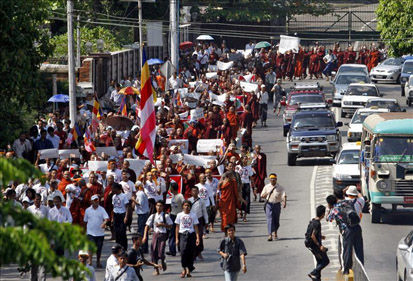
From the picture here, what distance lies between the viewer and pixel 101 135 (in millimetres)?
29781

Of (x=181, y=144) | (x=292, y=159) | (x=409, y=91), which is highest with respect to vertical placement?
(x=181, y=144)

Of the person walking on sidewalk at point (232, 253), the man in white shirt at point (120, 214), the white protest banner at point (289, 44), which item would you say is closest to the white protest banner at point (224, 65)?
the white protest banner at point (289, 44)

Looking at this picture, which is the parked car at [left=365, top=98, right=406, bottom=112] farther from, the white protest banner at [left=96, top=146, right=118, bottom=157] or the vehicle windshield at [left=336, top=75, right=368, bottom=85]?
the white protest banner at [left=96, top=146, right=118, bottom=157]

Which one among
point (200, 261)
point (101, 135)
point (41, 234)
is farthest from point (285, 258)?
point (41, 234)

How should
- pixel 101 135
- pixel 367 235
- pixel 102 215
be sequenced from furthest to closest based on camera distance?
pixel 101 135
pixel 367 235
pixel 102 215

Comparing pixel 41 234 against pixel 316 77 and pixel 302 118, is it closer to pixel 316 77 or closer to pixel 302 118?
pixel 302 118

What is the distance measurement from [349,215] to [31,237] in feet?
40.6

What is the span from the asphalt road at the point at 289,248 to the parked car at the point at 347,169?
38.3 inches

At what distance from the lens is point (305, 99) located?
42.3 metres

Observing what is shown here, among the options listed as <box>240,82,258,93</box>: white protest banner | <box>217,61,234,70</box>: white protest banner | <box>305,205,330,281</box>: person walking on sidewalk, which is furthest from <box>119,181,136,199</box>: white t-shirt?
<box>217,61,234,70</box>: white protest banner

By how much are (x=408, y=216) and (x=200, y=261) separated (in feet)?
22.7

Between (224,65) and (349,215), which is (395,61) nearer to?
(224,65)

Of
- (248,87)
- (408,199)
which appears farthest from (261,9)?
(408,199)

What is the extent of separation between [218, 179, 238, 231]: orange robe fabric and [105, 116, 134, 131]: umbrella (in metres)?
8.83
